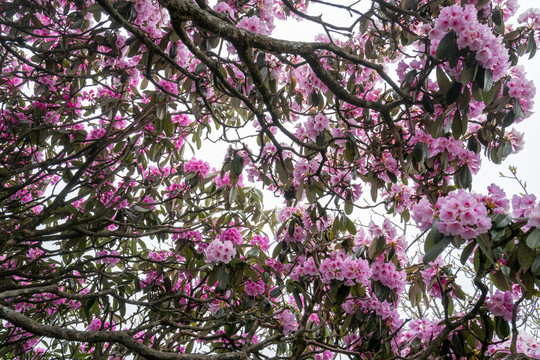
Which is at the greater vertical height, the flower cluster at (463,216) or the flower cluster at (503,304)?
the flower cluster at (463,216)

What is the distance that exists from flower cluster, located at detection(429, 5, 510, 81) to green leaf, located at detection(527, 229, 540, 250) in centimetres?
61

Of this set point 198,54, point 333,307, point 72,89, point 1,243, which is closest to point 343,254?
point 333,307

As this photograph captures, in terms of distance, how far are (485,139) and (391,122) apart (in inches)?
20.4

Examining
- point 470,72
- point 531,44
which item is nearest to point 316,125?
point 470,72

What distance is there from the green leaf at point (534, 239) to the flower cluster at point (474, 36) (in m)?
0.61

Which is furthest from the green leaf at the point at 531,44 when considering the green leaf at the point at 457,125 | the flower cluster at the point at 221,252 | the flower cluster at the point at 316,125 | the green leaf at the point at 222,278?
the green leaf at the point at 222,278

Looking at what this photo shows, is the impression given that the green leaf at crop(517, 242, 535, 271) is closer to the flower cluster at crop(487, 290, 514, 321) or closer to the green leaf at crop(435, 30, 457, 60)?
the flower cluster at crop(487, 290, 514, 321)

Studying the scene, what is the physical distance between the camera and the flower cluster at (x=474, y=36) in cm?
132

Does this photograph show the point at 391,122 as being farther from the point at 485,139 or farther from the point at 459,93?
the point at 485,139

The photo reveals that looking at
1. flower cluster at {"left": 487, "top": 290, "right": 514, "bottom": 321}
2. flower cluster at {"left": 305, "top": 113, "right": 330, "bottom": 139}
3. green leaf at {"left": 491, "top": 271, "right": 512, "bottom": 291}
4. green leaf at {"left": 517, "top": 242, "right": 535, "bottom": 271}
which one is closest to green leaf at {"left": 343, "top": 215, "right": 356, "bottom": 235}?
flower cluster at {"left": 305, "top": 113, "right": 330, "bottom": 139}

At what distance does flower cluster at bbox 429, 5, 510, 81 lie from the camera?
132 centimetres

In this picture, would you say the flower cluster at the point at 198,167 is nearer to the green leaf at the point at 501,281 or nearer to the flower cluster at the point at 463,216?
the flower cluster at the point at 463,216

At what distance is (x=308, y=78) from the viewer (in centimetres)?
216

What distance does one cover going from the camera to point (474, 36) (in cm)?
133
